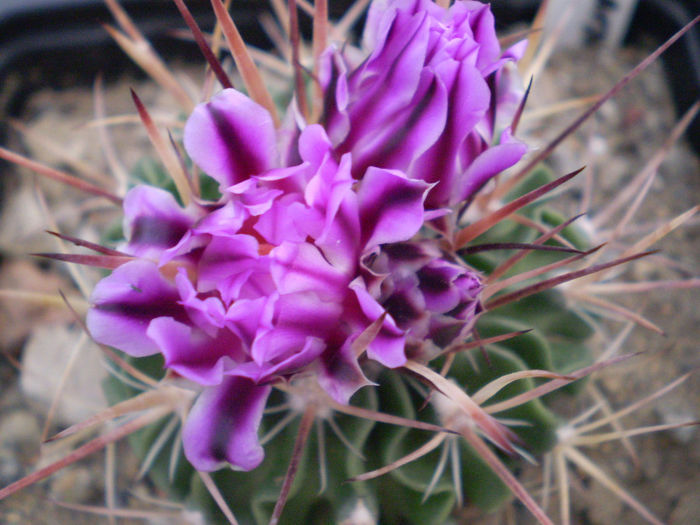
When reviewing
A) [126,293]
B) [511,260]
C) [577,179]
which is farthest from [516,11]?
[126,293]

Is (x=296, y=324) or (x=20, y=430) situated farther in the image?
(x=20, y=430)

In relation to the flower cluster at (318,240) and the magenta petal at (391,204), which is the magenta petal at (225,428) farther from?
the magenta petal at (391,204)

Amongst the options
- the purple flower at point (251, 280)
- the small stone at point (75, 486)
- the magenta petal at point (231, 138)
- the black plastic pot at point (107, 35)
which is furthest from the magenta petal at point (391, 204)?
the black plastic pot at point (107, 35)

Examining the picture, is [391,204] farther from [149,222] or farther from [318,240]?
[149,222]

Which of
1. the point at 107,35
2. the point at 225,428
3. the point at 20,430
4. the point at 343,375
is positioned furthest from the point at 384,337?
the point at 107,35

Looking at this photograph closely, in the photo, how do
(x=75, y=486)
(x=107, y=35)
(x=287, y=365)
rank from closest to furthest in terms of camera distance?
(x=287, y=365) < (x=75, y=486) < (x=107, y=35)
